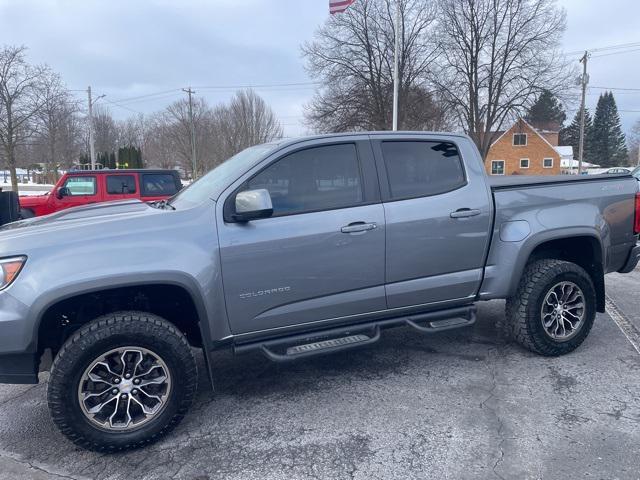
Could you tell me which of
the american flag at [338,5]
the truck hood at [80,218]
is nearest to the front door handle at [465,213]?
the truck hood at [80,218]

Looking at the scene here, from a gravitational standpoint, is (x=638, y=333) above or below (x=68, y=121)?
below

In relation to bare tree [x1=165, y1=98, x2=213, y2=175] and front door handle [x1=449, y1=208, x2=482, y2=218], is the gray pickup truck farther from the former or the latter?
bare tree [x1=165, y1=98, x2=213, y2=175]

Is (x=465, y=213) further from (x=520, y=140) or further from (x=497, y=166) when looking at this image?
(x=497, y=166)

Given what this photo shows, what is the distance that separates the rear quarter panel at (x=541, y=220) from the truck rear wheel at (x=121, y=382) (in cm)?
260

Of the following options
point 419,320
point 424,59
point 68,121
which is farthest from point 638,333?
point 68,121

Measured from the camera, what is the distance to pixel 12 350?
2.87 metres

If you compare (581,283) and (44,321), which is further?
(581,283)

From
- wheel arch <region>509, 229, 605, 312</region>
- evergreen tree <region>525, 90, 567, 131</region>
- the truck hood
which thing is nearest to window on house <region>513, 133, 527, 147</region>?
evergreen tree <region>525, 90, 567, 131</region>

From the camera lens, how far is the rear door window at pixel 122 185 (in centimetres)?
1191

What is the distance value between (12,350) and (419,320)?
112 inches

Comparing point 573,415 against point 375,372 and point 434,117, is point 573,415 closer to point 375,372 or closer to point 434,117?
point 375,372

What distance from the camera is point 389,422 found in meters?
3.41

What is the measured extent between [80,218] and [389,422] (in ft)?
8.53

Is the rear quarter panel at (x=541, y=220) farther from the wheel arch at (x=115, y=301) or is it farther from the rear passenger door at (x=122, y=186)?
the rear passenger door at (x=122, y=186)
